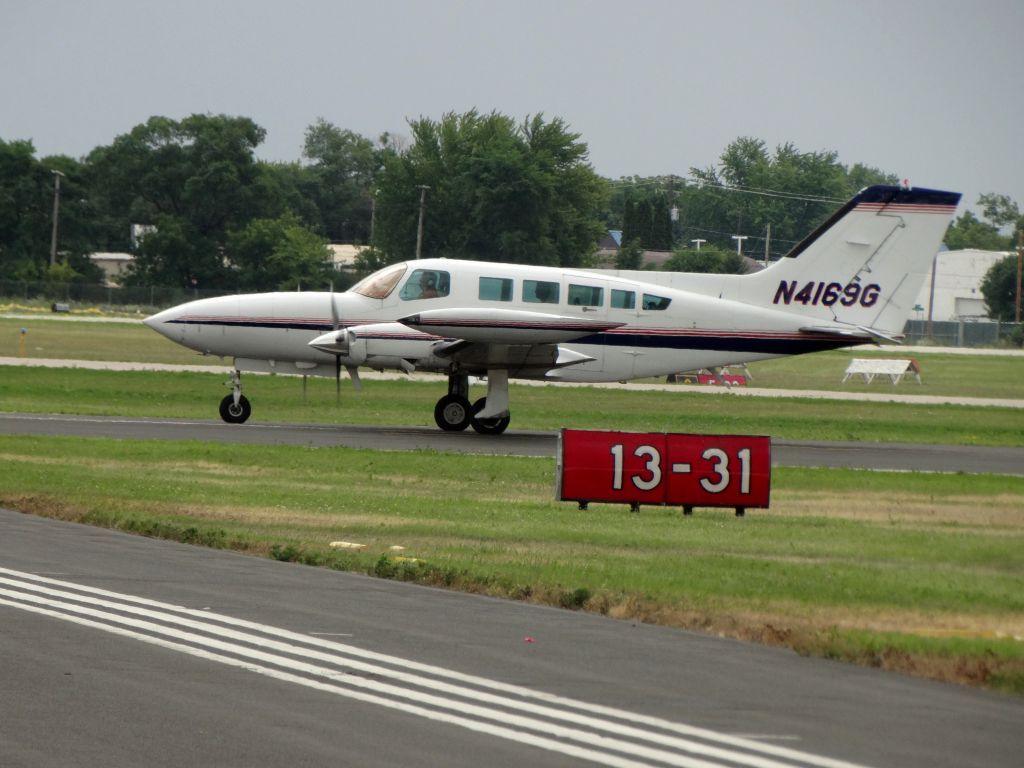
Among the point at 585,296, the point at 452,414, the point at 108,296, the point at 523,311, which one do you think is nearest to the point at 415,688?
the point at 523,311

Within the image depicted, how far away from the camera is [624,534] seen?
16.4m

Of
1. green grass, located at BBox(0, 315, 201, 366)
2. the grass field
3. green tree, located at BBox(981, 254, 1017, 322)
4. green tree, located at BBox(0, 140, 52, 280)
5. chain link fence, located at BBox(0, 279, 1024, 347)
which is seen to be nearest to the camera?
the grass field

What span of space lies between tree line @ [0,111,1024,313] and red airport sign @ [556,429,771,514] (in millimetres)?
71018

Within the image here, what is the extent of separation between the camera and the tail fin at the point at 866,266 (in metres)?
31.5

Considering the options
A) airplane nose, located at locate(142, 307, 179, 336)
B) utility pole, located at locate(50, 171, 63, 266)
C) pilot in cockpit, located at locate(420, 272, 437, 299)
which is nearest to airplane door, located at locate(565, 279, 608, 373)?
pilot in cockpit, located at locate(420, 272, 437, 299)

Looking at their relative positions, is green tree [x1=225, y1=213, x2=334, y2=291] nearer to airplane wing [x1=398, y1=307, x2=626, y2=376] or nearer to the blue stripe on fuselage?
the blue stripe on fuselage

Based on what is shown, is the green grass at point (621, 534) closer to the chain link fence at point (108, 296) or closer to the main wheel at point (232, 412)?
the main wheel at point (232, 412)

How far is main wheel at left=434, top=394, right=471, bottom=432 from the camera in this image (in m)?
31.2

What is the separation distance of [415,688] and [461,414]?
22.3 meters

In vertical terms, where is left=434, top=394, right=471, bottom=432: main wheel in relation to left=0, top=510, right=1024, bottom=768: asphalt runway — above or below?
above

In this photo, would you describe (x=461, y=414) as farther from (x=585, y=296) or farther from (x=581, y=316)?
(x=585, y=296)

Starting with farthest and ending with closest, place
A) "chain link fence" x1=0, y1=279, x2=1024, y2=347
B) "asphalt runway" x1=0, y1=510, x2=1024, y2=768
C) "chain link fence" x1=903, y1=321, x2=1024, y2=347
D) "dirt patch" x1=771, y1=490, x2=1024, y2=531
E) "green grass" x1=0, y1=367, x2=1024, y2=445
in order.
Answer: "chain link fence" x1=903, y1=321, x2=1024, y2=347 < "chain link fence" x1=0, y1=279, x2=1024, y2=347 < "green grass" x1=0, y1=367, x2=1024, y2=445 < "dirt patch" x1=771, y1=490, x2=1024, y2=531 < "asphalt runway" x1=0, y1=510, x2=1024, y2=768

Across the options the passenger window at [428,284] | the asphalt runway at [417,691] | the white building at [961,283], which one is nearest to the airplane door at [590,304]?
the passenger window at [428,284]

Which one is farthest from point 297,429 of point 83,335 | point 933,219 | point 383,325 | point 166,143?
point 166,143
